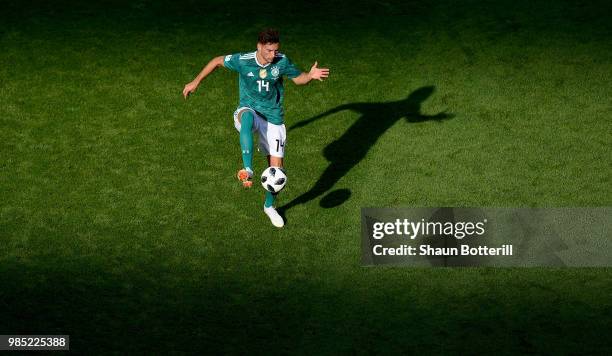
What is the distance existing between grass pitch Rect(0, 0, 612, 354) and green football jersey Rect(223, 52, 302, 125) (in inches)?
50.5

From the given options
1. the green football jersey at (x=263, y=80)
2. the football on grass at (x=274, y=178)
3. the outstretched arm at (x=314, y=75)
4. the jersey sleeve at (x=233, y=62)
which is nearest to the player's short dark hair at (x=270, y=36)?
the green football jersey at (x=263, y=80)

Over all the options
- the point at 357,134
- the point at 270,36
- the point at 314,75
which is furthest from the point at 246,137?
the point at 357,134

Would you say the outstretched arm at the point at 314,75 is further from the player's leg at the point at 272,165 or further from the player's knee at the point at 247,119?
the player's leg at the point at 272,165

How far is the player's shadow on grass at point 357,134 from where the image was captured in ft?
49.8

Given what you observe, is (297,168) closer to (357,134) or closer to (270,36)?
(357,134)

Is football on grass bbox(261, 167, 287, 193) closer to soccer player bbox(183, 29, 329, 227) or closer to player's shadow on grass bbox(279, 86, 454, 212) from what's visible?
soccer player bbox(183, 29, 329, 227)

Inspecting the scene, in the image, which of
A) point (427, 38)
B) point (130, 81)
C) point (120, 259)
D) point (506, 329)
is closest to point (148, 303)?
point (120, 259)

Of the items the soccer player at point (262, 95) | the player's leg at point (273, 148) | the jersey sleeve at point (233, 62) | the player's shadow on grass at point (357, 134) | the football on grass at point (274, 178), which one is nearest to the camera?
the football on grass at point (274, 178)

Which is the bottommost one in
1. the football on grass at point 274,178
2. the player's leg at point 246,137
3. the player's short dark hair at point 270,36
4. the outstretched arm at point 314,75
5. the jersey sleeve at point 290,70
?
the football on grass at point 274,178

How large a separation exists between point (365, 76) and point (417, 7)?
2.19 m

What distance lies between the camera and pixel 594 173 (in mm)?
15383

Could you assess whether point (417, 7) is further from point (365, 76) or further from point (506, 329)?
point (506, 329)

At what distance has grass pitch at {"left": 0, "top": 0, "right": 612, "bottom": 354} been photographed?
12.9 meters

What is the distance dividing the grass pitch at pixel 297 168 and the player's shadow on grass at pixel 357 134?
0.10 ft
